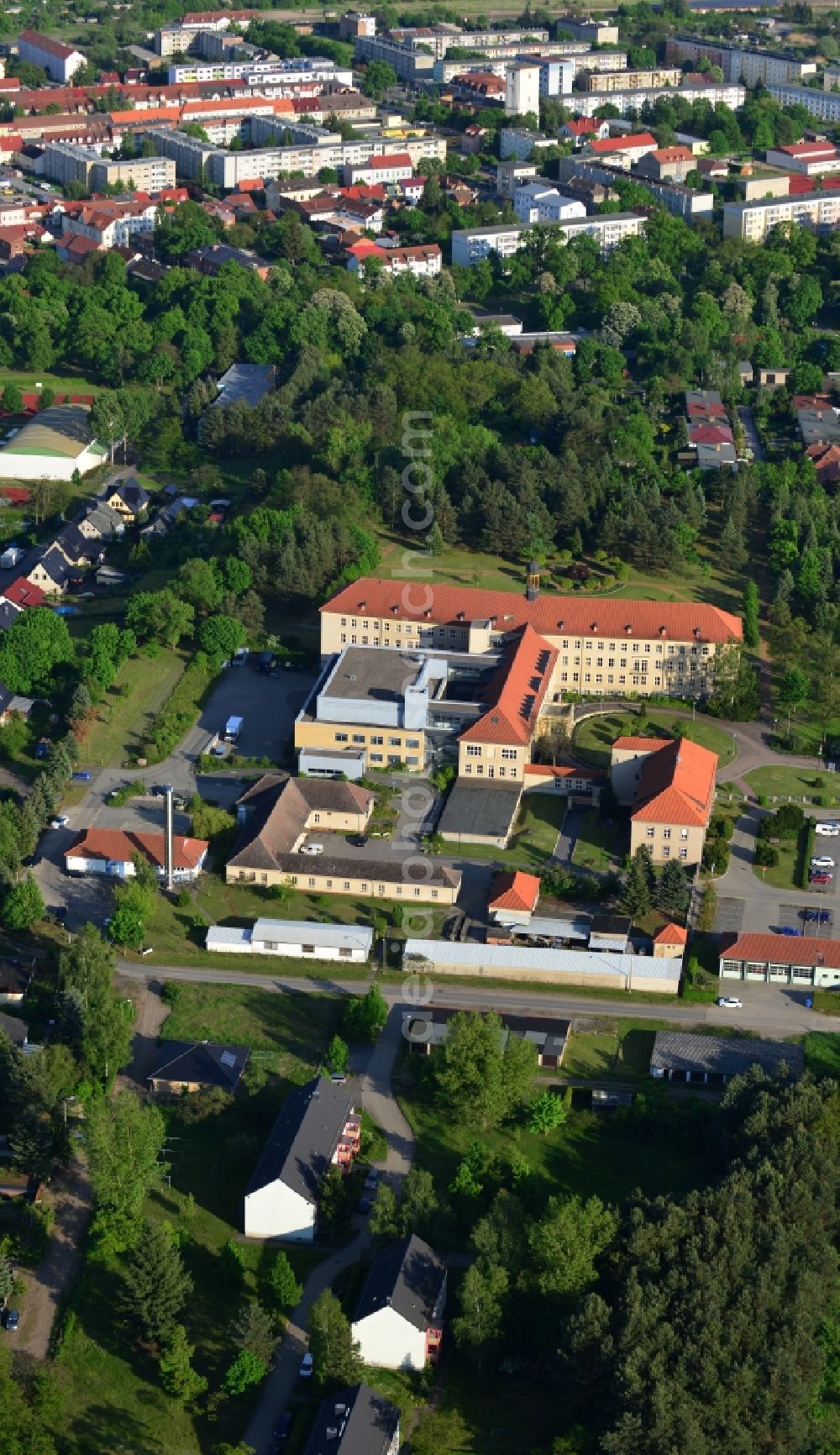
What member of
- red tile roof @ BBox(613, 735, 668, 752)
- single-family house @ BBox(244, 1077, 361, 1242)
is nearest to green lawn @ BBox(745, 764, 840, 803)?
red tile roof @ BBox(613, 735, 668, 752)

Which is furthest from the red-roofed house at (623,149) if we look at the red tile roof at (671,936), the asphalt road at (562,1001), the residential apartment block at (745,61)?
the asphalt road at (562,1001)

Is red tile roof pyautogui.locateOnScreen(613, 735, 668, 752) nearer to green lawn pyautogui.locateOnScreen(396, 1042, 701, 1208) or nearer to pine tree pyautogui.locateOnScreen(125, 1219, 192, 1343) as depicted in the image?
green lawn pyautogui.locateOnScreen(396, 1042, 701, 1208)

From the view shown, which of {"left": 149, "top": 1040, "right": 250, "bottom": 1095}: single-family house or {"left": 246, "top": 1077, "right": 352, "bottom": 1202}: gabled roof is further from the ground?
{"left": 246, "top": 1077, "right": 352, "bottom": 1202}: gabled roof

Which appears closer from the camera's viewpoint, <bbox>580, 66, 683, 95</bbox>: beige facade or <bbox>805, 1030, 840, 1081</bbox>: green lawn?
<bbox>805, 1030, 840, 1081</bbox>: green lawn

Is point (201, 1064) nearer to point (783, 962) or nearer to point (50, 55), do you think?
point (783, 962)

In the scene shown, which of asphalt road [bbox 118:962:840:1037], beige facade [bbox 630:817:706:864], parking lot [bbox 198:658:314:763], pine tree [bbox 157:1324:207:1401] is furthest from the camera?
parking lot [bbox 198:658:314:763]

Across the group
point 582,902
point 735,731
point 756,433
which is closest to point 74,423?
point 756,433

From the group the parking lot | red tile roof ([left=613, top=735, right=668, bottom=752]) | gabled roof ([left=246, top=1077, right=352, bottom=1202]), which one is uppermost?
gabled roof ([left=246, top=1077, right=352, bottom=1202])
